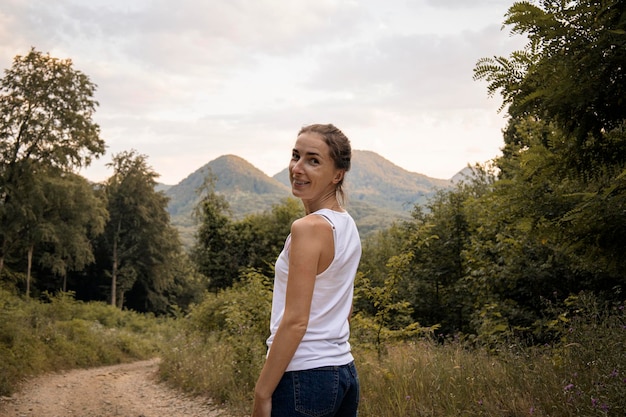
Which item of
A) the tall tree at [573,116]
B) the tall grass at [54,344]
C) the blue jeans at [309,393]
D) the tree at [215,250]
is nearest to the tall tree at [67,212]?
the tall grass at [54,344]

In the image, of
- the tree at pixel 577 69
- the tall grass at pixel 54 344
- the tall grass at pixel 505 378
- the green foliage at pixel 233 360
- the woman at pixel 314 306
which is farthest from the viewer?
the tall grass at pixel 54 344

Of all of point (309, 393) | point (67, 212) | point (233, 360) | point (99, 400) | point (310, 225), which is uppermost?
point (67, 212)

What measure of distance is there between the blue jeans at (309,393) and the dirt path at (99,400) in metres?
6.44

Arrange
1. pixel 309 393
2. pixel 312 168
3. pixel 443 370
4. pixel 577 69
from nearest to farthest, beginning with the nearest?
1. pixel 309 393
2. pixel 312 168
3. pixel 577 69
4. pixel 443 370

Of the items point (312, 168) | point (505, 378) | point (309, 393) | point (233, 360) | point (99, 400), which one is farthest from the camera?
point (99, 400)

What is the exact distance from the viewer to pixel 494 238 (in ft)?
47.3

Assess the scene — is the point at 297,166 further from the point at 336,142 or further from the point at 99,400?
the point at 99,400

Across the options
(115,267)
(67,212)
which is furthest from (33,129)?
(115,267)

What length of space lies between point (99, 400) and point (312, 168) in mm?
9507

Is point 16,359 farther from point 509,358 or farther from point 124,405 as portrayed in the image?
point 509,358

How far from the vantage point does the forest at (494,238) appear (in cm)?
327

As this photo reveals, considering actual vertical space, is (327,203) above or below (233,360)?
above

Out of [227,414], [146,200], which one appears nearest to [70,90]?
[146,200]

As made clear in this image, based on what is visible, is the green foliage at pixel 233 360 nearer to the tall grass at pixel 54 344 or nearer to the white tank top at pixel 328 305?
the tall grass at pixel 54 344
